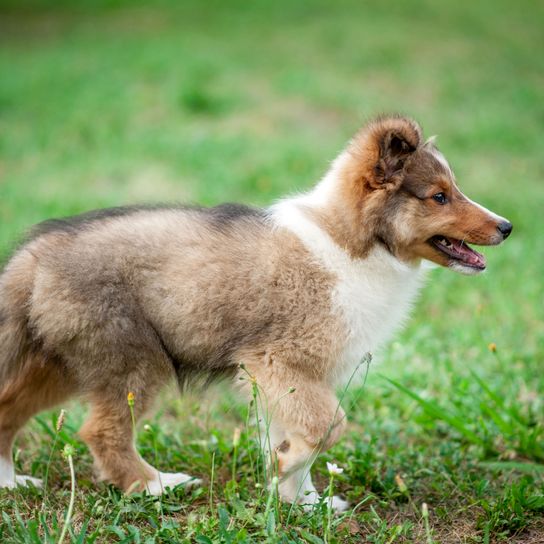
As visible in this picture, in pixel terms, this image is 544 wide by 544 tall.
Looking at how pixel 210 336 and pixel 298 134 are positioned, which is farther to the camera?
pixel 298 134

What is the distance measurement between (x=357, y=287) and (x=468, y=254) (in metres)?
0.61

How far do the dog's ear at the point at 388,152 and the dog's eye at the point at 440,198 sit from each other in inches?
7.9

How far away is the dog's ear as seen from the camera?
3.77m

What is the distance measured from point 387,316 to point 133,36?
1410 centimetres

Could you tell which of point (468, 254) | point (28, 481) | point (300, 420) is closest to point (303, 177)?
point (468, 254)

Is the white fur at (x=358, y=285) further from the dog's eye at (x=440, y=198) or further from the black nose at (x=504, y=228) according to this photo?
the black nose at (x=504, y=228)

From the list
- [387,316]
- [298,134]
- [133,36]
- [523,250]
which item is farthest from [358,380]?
[133,36]

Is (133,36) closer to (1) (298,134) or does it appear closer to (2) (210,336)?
(1) (298,134)

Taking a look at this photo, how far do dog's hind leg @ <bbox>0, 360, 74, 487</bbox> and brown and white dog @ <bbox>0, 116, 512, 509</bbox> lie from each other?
0.03ft

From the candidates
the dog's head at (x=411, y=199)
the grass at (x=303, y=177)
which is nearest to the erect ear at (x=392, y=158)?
the dog's head at (x=411, y=199)

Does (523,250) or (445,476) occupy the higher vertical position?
(523,250)

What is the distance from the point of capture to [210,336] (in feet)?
12.1

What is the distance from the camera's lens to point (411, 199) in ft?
12.5

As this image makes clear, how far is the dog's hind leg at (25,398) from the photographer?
384 centimetres
